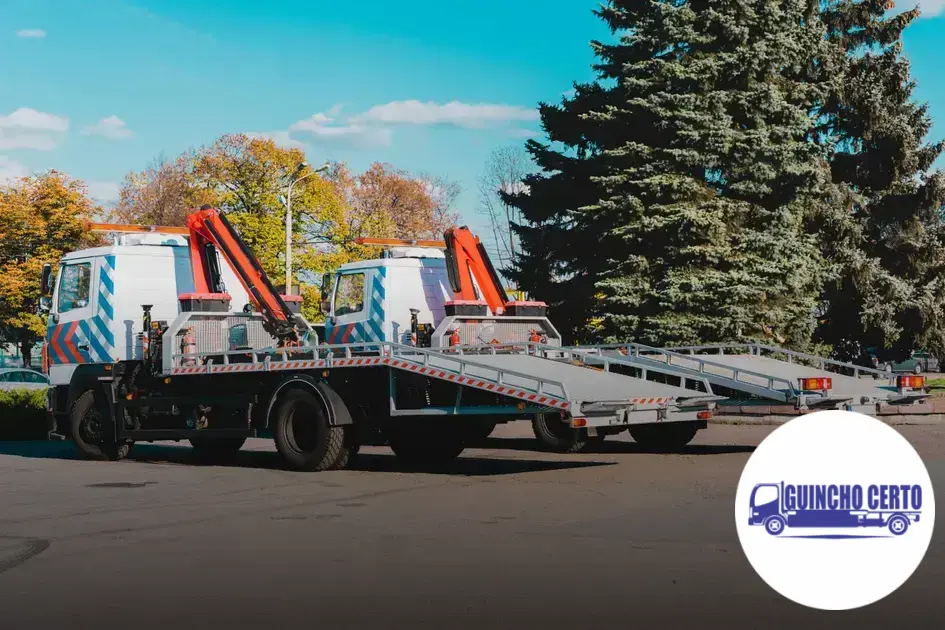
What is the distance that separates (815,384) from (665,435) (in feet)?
11.4

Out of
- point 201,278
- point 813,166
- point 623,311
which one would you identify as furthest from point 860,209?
point 201,278

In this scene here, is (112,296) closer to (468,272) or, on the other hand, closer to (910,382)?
(468,272)

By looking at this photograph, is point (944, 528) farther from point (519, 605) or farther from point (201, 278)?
point (201, 278)

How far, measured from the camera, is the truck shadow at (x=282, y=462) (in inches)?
626

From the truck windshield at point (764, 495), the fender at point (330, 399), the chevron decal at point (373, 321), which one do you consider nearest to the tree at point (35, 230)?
the chevron decal at point (373, 321)

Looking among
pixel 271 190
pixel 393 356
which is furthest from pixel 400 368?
pixel 271 190

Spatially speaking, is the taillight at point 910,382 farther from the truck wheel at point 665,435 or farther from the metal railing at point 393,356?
the metal railing at point 393,356

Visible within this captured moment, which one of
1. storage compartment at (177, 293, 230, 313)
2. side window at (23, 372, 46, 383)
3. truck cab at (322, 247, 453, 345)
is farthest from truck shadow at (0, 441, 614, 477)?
side window at (23, 372, 46, 383)

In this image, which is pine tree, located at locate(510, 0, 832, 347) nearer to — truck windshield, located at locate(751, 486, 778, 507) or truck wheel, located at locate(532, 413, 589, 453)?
truck wheel, located at locate(532, 413, 589, 453)

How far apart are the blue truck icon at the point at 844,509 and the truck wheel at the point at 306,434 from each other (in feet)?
30.0

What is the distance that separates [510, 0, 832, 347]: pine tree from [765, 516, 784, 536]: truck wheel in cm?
2094

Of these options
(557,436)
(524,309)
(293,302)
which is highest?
(293,302)

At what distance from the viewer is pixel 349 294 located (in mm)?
19953

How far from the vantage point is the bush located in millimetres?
25344
